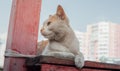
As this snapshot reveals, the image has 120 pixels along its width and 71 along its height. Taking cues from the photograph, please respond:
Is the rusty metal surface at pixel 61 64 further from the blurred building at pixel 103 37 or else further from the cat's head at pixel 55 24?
the blurred building at pixel 103 37

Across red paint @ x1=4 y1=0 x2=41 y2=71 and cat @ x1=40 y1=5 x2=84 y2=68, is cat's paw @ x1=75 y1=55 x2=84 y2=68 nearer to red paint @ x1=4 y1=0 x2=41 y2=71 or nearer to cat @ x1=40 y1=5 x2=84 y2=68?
cat @ x1=40 y1=5 x2=84 y2=68

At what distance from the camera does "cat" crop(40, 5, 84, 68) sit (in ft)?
2.10

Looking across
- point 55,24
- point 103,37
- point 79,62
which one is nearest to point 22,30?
point 55,24

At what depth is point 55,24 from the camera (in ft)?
2.15

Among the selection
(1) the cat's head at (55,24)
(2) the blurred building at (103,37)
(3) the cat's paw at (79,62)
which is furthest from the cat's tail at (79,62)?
(2) the blurred building at (103,37)

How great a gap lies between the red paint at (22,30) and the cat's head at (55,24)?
0.34 ft

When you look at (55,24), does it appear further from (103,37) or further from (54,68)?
(103,37)

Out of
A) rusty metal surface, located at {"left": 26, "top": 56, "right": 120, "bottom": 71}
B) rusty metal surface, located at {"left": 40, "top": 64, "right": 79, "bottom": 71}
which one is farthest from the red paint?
rusty metal surface, located at {"left": 40, "top": 64, "right": 79, "bottom": 71}

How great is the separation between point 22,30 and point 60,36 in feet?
0.58

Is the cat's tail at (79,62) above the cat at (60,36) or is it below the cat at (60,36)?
below

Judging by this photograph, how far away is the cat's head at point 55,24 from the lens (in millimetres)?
651

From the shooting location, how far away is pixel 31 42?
2.52 feet

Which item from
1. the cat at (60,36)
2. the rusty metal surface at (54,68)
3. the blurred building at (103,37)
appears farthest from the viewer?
the blurred building at (103,37)

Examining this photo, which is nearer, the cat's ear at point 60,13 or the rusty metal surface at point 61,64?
the rusty metal surface at point 61,64
